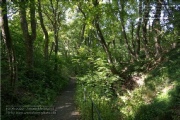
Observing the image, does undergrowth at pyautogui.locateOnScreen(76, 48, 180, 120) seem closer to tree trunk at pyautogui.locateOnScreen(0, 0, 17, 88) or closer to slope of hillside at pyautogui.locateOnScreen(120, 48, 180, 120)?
slope of hillside at pyautogui.locateOnScreen(120, 48, 180, 120)

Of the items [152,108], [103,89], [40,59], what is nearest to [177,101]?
[152,108]

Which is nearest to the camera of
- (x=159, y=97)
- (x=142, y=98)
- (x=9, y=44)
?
→ (x=9, y=44)

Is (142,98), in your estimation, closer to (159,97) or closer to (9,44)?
(159,97)

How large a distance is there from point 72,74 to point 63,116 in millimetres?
25727

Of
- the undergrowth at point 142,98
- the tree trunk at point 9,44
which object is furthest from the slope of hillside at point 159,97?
the tree trunk at point 9,44

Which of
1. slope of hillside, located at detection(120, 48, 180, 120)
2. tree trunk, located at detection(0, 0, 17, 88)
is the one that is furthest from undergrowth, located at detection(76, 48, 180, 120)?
tree trunk, located at detection(0, 0, 17, 88)

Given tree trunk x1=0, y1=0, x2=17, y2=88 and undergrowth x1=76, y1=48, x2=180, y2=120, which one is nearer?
undergrowth x1=76, y1=48, x2=180, y2=120

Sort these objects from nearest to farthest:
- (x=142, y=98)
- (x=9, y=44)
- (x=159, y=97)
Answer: (x=9, y=44) < (x=159, y=97) < (x=142, y=98)

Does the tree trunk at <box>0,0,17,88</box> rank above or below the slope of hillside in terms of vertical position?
above

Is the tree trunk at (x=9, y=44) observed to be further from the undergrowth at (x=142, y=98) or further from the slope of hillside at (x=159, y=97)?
the slope of hillside at (x=159, y=97)

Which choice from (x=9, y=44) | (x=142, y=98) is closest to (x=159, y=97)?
(x=142, y=98)

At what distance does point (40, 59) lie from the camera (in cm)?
1477

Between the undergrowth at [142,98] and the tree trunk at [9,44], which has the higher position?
the tree trunk at [9,44]

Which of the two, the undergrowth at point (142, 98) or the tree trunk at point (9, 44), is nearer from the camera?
the undergrowth at point (142, 98)
